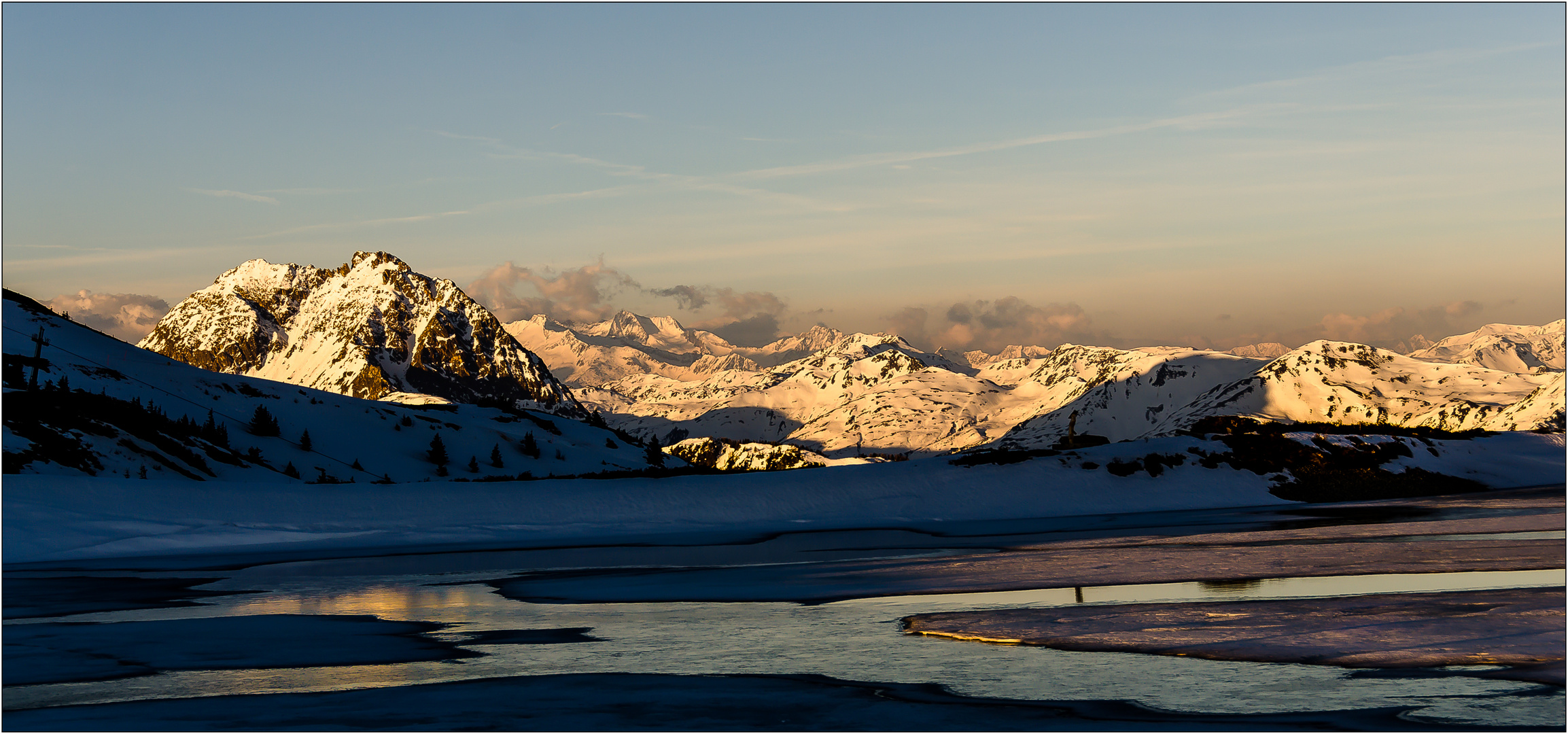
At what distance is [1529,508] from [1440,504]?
5.49 meters

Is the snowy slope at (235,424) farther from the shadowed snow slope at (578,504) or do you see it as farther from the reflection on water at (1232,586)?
the reflection on water at (1232,586)

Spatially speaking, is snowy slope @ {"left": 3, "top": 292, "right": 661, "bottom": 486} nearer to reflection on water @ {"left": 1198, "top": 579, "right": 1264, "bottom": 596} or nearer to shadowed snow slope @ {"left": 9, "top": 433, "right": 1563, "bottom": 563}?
shadowed snow slope @ {"left": 9, "top": 433, "right": 1563, "bottom": 563}

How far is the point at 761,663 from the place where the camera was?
1378 centimetres

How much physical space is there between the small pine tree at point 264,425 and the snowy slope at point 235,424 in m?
0.91

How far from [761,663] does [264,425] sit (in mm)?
102912

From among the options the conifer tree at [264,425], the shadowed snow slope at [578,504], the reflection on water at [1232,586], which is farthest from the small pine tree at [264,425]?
the reflection on water at [1232,586]

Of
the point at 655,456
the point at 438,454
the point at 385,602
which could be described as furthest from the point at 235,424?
the point at 385,602

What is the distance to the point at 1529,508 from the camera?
3734 cm

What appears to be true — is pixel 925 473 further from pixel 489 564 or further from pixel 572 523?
pixel 489 564

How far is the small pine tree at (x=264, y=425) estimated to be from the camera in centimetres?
10662

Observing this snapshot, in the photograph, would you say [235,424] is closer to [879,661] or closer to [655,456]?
Result: [655,456]

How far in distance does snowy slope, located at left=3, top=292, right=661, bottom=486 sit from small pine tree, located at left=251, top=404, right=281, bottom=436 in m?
0.91

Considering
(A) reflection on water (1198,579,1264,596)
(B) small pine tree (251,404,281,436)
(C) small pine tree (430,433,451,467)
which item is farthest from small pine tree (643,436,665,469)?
(A) reflection on water (1198,579,1264,596)

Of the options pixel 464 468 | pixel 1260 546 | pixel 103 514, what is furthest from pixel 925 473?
pixel 464 468
